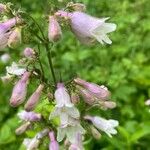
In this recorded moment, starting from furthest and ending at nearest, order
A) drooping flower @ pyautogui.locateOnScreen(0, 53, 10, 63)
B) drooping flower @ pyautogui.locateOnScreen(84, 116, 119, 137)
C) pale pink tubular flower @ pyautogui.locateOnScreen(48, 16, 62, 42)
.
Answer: drooping flower @ pyautogui.locateOnScreen(0, 53, 10, 63), drooping flower @ pyautogui.locateOnScreen(84, 116, 119, 137), pale pink tubular flower @ pyautogui.locateOnScreen(48, 16, 62, 42)

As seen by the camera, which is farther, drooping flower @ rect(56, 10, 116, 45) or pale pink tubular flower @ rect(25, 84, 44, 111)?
pale pink tubular flower @ rect(25, 84, 44, 111)

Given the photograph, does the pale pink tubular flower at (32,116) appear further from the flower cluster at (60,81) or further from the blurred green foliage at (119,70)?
the blurred green foliage at (119,70)

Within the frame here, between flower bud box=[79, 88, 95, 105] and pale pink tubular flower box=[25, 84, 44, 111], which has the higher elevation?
pale pink tubular flower box=[25, 84, 44, 111]

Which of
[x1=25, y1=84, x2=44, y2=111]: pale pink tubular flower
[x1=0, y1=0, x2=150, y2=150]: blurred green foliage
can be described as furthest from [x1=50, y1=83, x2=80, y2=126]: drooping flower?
[x1=0, y1=0, x2=150, y2=150]: blurred green foliage

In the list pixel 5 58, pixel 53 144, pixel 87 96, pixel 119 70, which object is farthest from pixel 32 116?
pixel 5 58

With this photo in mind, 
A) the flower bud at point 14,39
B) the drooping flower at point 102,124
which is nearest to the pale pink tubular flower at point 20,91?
the flower bud at point 14,39

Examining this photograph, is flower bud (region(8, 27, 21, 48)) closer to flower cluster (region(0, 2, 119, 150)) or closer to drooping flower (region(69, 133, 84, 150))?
flower cluster (region(0, 2, 119, 150))
